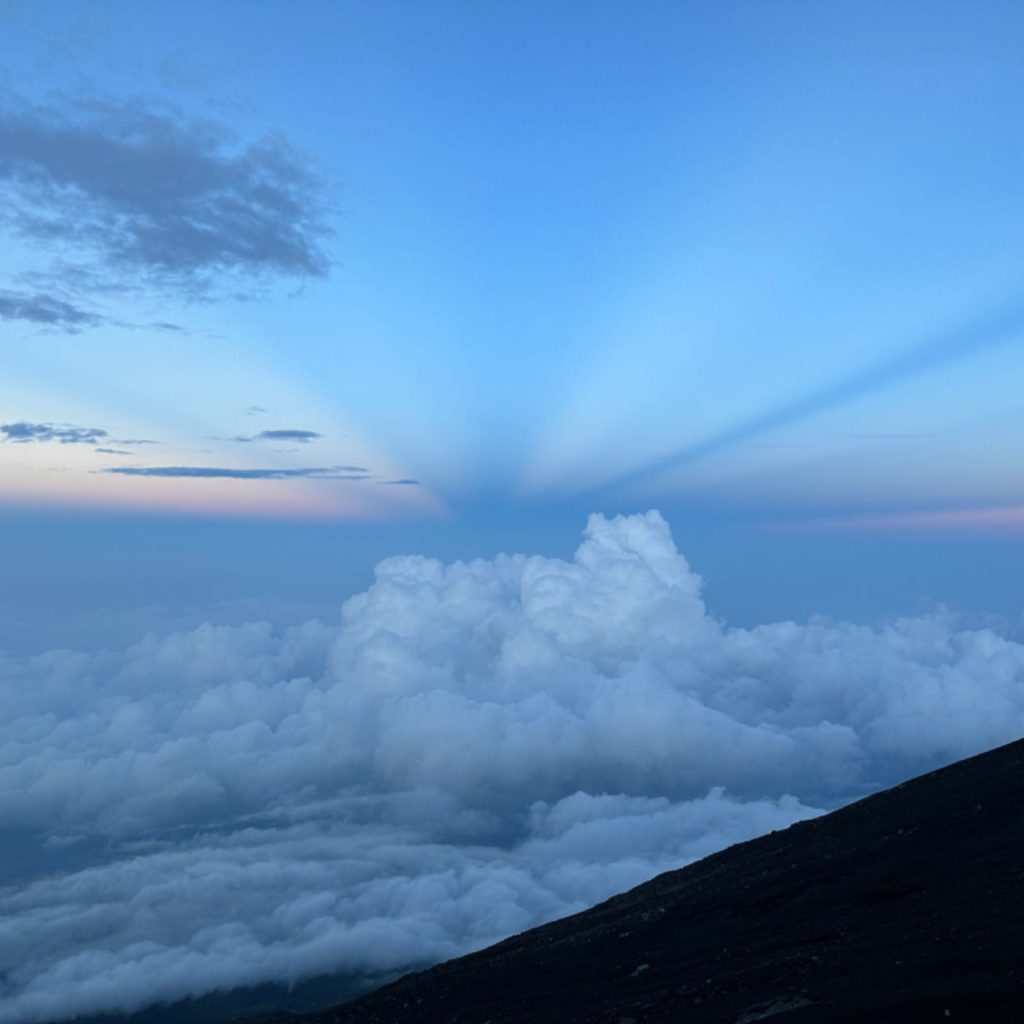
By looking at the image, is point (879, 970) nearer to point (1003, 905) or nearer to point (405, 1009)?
point (1003, 905)

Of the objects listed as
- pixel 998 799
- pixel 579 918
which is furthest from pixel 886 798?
pixel 579 918

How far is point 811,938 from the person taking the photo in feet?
149

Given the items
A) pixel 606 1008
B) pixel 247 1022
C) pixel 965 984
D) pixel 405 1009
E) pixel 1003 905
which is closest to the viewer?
pixel 965 984

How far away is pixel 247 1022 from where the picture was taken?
12950 centimetres

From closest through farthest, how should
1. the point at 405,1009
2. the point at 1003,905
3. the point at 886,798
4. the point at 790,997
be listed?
1. the point at 790,997
2. the point at 1003,905
3. the point at 405,1009
4. the point at 886,798

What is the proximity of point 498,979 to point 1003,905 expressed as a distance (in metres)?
37.7

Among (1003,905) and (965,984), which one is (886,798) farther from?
(965,984)

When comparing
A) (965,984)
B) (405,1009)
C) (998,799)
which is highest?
(998,799)

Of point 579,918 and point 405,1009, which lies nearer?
point 405,1009

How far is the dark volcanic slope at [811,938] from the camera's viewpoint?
104ft

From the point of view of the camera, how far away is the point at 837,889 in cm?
5569

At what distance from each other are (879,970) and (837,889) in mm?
23385

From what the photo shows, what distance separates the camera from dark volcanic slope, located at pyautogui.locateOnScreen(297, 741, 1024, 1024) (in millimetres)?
31703

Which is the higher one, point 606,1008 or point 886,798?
point 886,798
